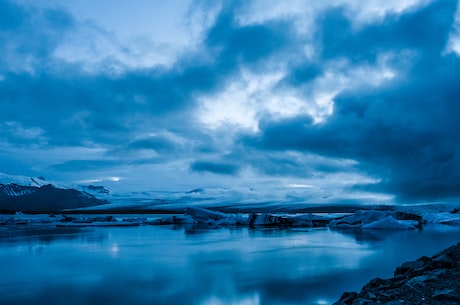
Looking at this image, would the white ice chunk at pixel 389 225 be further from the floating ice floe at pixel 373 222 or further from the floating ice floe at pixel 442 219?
the floating ice floe at pixel 442 219

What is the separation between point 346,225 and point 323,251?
14271mm

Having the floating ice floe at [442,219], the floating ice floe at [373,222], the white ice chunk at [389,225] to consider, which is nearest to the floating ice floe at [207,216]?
the floating ice floe at [373,222]

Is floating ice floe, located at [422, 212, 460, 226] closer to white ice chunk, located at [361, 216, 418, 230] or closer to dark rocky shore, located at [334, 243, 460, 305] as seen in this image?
white ice chunk, located at [361, 216, 418, 230]

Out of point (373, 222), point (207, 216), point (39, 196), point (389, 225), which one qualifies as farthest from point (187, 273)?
point (39, 196)

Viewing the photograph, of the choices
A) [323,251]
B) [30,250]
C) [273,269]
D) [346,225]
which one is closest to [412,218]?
[346,225]

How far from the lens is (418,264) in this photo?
220 inches

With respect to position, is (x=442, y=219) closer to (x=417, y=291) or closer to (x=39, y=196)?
(x=417, y=291)

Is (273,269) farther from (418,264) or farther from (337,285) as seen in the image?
(418,264)

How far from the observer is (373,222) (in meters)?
20.7

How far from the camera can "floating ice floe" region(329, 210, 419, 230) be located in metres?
19.8

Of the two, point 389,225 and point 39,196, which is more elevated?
point 39,196

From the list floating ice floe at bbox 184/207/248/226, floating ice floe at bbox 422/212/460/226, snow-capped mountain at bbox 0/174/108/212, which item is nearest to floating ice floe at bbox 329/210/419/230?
floating ice floe at bbox 422/212/460/226

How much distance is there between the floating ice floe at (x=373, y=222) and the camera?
778 inches

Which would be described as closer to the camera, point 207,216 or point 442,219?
point 442,219
